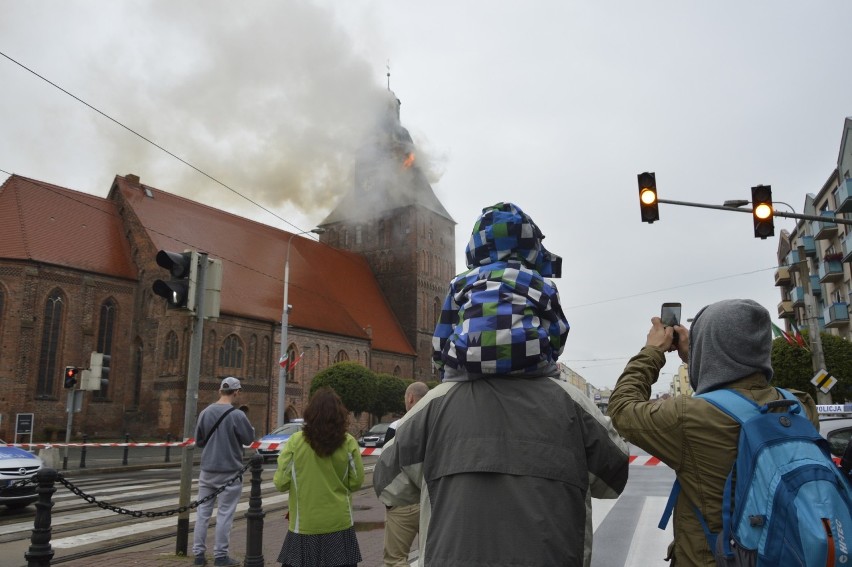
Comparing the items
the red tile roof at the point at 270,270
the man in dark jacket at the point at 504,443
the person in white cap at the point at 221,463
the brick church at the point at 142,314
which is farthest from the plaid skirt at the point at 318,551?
the red tile roof at the point at 270,270

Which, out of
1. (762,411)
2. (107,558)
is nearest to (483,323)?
(762,411)

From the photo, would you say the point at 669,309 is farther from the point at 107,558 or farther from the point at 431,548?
the point at 107,558

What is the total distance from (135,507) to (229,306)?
27413 millimetres

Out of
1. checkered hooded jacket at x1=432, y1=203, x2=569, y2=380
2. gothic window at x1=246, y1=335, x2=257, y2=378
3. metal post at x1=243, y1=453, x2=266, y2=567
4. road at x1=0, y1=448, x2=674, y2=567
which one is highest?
gothic window at x1=246, y1=335, x2=257, y2=378

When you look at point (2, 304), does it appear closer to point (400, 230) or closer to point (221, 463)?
point (221, 463)

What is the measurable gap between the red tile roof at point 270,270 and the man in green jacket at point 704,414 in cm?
3589

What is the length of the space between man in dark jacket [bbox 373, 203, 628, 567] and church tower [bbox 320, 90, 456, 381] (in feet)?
168

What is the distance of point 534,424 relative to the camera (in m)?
2.07

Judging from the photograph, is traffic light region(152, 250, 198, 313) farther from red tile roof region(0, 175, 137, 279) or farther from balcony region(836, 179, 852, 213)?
balcony region(836, 179, 852, 213)

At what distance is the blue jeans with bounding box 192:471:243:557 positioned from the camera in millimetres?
6410

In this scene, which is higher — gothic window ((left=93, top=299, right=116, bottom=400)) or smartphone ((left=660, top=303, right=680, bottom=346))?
gothic window ((left=93, top=299, right=116, bottom=400))

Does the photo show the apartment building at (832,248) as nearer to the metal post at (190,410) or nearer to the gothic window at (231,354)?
the gothic window at (231,354)

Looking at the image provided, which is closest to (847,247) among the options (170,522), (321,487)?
(170,522)

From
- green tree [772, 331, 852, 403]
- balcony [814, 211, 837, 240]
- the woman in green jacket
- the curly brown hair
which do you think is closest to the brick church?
green tree [772, 331, 852, 403]
